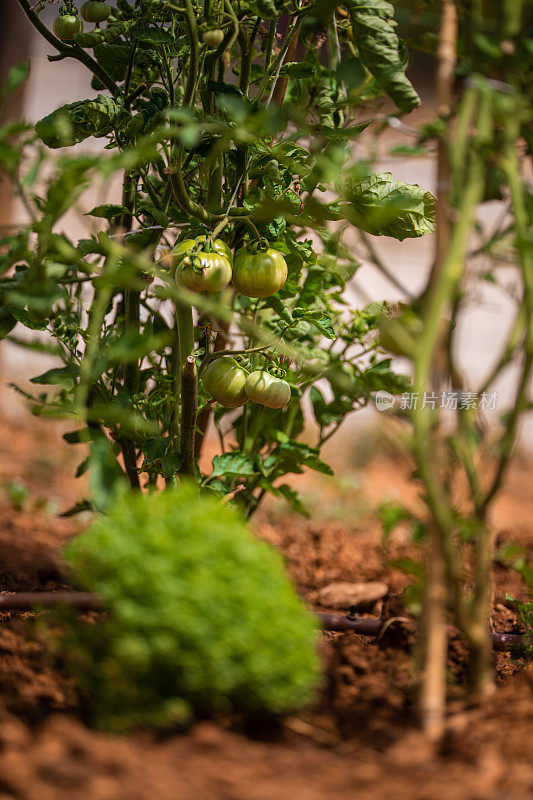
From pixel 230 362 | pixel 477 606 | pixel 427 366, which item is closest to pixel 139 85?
pixel 230 362

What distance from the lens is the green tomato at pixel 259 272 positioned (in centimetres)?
99

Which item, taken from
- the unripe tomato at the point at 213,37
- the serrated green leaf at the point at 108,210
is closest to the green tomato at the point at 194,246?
the serrated green leaf at the point at 108,210

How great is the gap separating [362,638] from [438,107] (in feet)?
2.92

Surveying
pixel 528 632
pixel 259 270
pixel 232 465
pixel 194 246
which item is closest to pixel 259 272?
pixel 259 270

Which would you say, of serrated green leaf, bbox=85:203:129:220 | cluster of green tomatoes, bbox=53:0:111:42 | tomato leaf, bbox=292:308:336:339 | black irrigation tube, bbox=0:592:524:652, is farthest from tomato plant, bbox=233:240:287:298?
black irrigation tube, bbox=0:592:524:652

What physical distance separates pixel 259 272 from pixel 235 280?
0.05m

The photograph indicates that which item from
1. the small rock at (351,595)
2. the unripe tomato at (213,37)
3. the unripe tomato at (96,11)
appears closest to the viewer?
the unripe tomato at (213,37)

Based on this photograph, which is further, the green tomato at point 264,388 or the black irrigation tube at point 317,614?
the black irrigation tube at point 317,614

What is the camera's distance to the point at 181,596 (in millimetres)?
695

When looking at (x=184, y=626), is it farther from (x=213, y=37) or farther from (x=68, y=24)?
(x=68, y=24)

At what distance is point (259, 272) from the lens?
986mm

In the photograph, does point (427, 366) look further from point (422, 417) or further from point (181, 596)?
point (181, 596)

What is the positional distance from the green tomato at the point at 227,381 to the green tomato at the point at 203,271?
5.9 inches

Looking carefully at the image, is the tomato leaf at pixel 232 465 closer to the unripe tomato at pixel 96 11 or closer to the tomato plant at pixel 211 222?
the tomato plant at pixel 211 222
